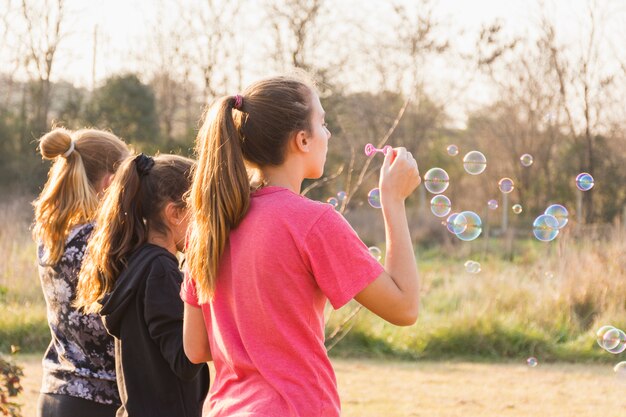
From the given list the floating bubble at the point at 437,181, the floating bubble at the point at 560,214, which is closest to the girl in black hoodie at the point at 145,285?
the floating bubble at the point at 437,181

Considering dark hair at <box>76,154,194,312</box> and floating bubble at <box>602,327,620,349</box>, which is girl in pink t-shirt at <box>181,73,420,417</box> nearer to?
dark hair at <box>76,154,194,312</box>

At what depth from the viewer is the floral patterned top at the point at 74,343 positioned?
253 centimetres

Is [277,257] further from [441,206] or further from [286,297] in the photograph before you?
[441,206]

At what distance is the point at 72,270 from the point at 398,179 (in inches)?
46.2

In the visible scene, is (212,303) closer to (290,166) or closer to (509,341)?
(290,166)

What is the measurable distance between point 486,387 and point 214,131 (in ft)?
17.0

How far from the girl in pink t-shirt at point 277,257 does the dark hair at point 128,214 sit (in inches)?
16.4

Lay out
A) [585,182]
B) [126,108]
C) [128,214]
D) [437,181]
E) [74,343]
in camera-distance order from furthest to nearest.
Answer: [126,108] → [585,182] → [437,181] → [74,343] → [128,214]

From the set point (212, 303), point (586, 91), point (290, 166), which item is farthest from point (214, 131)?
point (586, 91)

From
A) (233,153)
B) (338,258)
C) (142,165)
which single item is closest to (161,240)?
(142,165)

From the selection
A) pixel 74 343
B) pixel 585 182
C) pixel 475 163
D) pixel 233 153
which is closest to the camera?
pixel 233 153

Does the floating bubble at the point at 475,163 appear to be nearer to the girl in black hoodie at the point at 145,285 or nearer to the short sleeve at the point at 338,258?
the girl in black hoodie at the point at 145,285

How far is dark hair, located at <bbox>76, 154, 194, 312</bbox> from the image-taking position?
230 centimetres

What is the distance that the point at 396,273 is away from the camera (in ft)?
5.84
